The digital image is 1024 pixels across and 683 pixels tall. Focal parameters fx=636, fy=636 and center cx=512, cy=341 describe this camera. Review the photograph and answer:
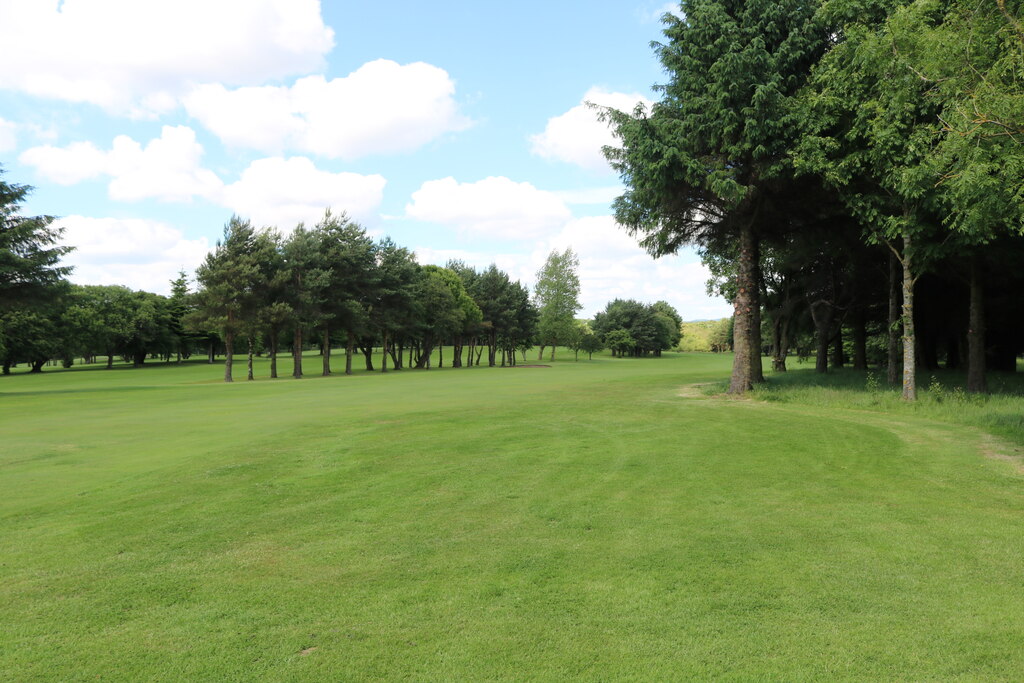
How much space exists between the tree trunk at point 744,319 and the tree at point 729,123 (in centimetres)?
4

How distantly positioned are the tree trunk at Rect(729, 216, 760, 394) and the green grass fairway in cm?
1298

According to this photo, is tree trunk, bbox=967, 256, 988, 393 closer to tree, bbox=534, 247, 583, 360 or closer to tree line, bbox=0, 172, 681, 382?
tree line, bbox=0, 172, 681, 382

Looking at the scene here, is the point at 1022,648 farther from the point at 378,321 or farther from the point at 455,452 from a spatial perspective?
the point at 378,321

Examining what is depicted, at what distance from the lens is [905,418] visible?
19.2 m

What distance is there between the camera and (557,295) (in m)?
98.2

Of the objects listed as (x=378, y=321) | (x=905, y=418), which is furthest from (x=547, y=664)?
(x=378, y=321)

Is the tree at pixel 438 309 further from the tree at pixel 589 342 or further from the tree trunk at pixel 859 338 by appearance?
the tree at pixel 589 342

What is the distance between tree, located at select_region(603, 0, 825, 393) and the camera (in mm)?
24219

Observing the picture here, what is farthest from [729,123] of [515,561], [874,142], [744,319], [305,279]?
[305,279]

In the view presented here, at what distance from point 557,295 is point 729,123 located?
2908 inches

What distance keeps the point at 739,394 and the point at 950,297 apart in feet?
57.6

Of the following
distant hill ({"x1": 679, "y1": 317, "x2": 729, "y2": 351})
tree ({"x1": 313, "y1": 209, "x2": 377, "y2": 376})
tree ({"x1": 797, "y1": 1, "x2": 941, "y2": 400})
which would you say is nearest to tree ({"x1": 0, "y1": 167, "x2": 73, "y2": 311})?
tree ({"x1": 313, "y1": 209, "x2": 377, "y2": 376})

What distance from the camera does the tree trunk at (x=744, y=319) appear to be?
27.4m

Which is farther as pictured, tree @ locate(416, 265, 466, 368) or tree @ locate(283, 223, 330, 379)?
tree @ locate(416, 265, 466, 368)
